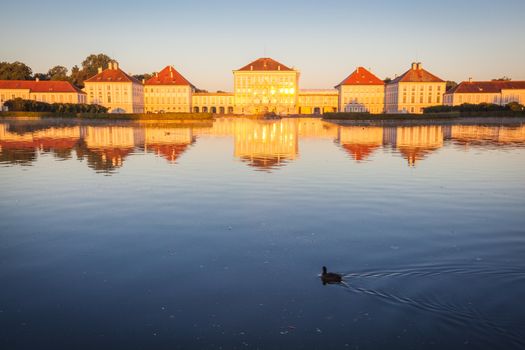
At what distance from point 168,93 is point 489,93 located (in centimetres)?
7065

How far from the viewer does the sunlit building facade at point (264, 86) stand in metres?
114

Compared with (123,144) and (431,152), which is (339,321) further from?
(123,144)

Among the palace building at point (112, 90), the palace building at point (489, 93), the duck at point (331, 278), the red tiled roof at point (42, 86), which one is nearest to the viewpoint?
the duck at point (331, 278)

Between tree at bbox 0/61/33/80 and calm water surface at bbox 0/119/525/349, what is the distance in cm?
10614

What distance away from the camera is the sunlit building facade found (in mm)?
114250

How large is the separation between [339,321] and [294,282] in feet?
4.27

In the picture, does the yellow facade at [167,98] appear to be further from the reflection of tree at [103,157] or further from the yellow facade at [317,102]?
the reflection of tree at [103,157]

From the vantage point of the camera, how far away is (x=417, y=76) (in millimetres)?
105438

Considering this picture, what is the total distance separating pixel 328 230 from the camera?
9.89 meters

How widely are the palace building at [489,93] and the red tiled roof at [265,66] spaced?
3840 cm

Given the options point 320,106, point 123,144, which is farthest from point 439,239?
point 320,106

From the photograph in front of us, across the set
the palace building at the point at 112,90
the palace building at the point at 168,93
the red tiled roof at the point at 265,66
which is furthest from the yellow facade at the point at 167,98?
the red tiled roof at the point at 265,66

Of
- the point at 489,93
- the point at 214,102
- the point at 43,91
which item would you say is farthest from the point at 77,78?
the point at 489,93

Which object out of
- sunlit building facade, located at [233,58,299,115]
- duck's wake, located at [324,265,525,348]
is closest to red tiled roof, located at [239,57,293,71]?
sunlit building facade, located at [233,58,299,115]
